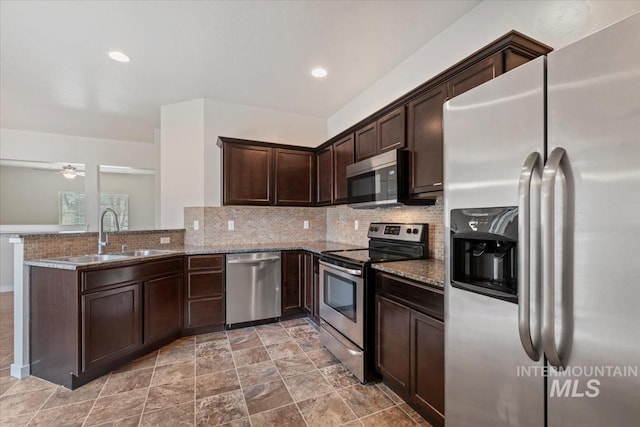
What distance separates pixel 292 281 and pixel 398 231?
146 centimetres

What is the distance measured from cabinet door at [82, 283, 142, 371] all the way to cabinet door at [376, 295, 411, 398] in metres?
2.10

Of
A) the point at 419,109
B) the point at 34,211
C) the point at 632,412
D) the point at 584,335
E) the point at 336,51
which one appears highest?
the point at 336,51

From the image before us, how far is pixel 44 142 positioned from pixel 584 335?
272 inches

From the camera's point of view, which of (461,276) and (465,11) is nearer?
(461,276)

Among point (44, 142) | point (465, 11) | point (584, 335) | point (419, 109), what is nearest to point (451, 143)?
point (584, 335)

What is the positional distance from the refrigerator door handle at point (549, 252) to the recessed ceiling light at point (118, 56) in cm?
340

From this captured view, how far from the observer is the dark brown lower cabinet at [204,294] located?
3090mm

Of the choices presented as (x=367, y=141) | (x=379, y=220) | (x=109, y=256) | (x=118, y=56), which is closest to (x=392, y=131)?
(x=367, y=141)

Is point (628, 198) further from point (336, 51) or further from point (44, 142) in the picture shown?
point (44, 142)

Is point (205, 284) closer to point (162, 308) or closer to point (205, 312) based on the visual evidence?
point (205, 312)

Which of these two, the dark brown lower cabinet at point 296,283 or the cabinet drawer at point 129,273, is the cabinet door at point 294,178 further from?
the cabinet drawer at point 129,273

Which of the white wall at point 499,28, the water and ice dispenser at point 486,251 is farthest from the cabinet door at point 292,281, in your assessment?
the water and ice dispenser at point 486,251

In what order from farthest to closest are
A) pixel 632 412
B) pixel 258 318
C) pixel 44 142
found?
pixel 44 142 < pixel 258 318 < pixel 632 412

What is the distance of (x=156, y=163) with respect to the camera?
5434mm
